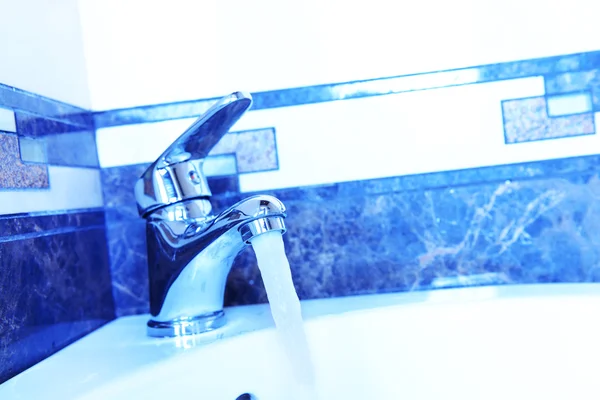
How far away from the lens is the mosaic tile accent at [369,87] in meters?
0.78

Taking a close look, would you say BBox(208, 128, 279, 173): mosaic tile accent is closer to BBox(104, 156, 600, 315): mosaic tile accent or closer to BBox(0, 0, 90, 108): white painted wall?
BBox(104, 156, 600, 315): mosaic tile accent

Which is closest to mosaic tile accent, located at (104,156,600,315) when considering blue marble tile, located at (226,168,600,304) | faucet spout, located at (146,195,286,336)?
blue marble tile, located at (226,168,600,304)

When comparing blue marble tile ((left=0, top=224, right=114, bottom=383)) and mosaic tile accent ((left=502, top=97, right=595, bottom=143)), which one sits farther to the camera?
mosaic tile accent ((left=502, top=97, right=595, bottom=143))

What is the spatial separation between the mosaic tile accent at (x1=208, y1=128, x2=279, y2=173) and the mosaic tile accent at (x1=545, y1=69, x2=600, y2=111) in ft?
1.20

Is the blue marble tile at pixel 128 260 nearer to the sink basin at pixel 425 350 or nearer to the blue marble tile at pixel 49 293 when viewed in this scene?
the blue marble tile at pixel 49 293

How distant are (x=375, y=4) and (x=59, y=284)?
0.53m

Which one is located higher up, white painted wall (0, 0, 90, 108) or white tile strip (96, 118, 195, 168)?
white painted wall (0, 0, 90, 108)

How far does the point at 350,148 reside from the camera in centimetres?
80

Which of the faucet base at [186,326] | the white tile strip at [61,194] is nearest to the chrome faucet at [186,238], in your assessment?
the faucet base at [186,326]

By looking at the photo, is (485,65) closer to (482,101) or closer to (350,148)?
(482,101)

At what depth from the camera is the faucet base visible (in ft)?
2.22

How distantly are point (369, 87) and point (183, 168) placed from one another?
28 cm

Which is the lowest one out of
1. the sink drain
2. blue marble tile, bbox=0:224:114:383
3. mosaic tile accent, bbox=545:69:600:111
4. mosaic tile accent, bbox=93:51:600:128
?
the sink drain

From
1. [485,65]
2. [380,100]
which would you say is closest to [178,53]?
[380,100]
